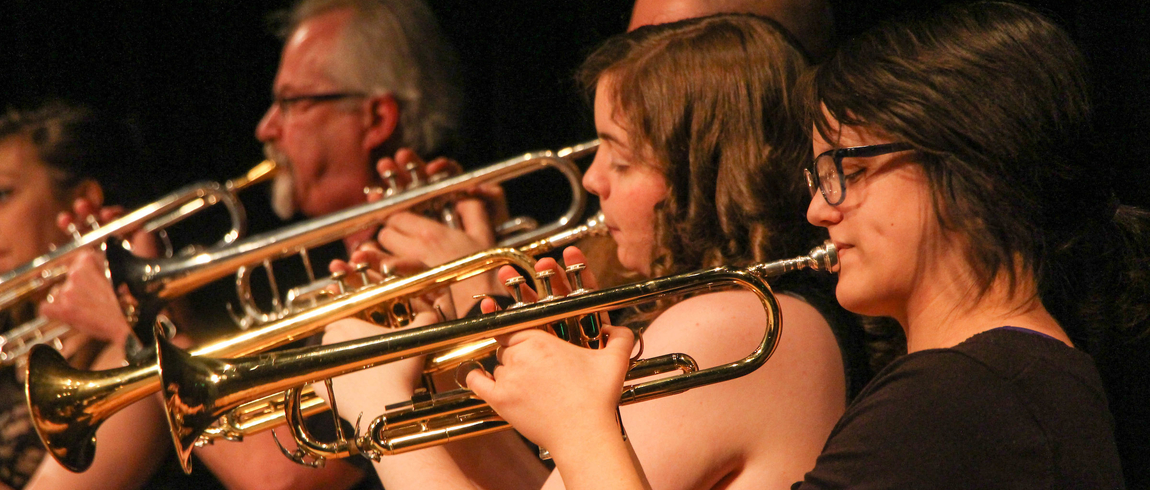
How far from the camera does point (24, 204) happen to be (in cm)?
290

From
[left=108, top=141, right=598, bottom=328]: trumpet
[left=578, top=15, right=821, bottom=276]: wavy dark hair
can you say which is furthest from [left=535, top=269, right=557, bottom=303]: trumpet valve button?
[left=108, top=141, right=598, bottom=328]: trumpet

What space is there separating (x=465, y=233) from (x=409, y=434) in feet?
3.23

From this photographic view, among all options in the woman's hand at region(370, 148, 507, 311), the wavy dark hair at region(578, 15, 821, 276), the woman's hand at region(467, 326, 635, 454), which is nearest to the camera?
the woman's hand at region(467, 326, 635, 454)

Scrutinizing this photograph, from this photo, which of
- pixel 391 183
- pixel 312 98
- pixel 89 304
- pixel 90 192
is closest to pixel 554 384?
pixel 391 183

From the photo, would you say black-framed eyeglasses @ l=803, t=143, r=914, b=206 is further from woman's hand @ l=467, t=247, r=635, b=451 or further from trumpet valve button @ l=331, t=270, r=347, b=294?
trumpet valve button @ l=331, t=270, r=347, b=294

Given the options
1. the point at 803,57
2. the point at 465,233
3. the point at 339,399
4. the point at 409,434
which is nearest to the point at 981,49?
the point at 803,57

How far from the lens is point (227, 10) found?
320cm

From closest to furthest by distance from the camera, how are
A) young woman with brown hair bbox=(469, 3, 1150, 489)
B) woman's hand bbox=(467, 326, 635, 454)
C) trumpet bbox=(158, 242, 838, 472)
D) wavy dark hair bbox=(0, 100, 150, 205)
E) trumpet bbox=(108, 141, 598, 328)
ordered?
Answer: young woman with brown hair bbox=(469, 3, 1150, 489) < woman's hand bbox=(467, 326, 635, 454) < trumpet bbox=(158, 242, 838, 472) < trumpet bbox=(108, 141, 598, 328) < wavy dark hair bbox=(0, 100, 150, 205)

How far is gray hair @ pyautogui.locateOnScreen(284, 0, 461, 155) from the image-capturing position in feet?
9.79

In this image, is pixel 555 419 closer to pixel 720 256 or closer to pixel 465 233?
pixel 720 256

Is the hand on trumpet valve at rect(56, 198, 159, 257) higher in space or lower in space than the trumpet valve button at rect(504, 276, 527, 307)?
lower

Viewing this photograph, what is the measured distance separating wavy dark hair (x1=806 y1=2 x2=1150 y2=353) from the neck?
0.01 m

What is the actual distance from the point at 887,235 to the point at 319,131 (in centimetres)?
215

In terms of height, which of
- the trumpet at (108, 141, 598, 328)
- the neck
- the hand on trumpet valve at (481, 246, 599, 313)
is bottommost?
the trumpet at (108, 141, 598, 328)
